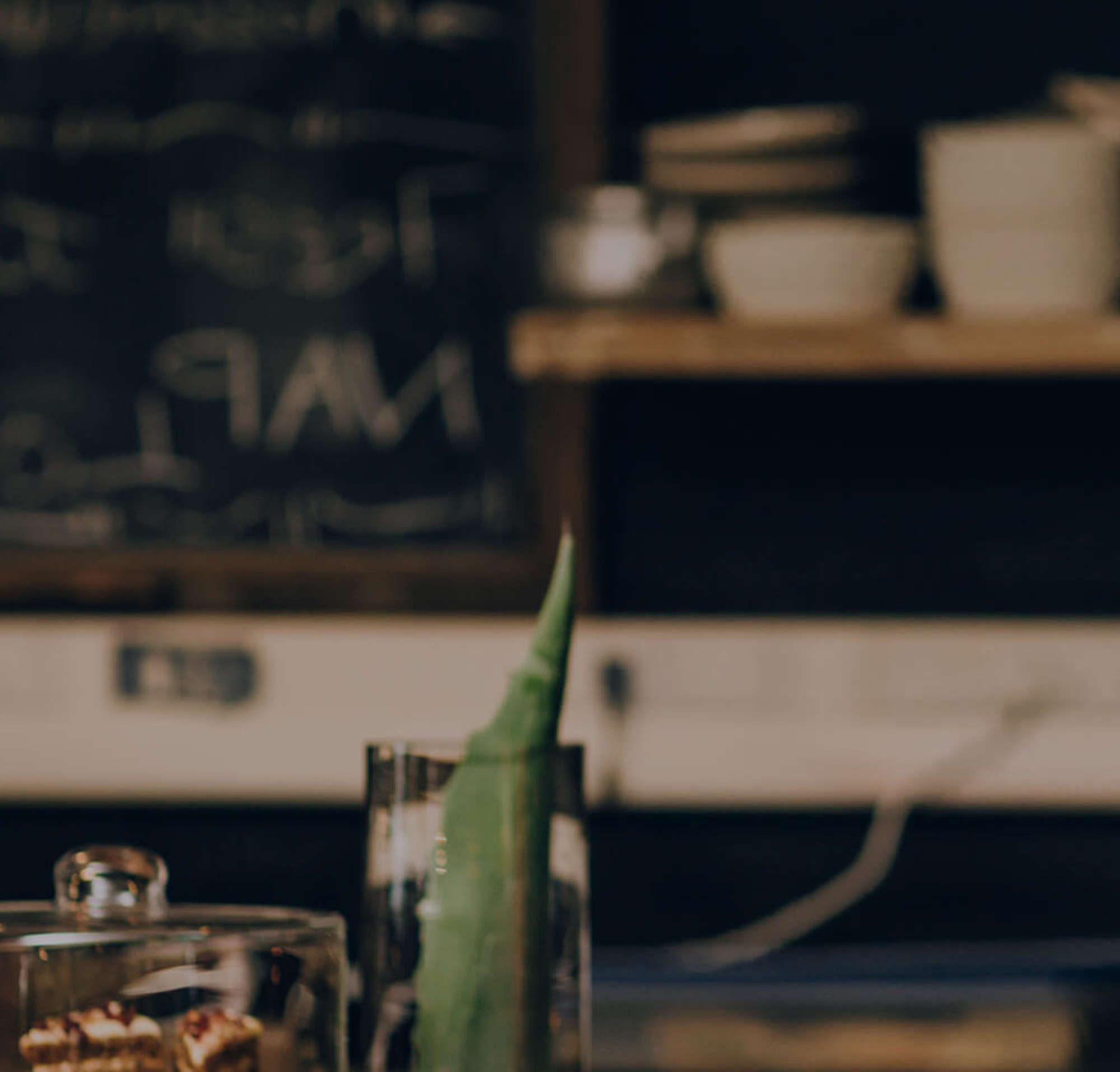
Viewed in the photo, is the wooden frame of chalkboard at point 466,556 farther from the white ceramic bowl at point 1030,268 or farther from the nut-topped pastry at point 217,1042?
the nut-topped pastry at point 217,1042

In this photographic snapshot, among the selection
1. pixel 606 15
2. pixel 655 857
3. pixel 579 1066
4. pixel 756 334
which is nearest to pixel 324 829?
pixel 655 857

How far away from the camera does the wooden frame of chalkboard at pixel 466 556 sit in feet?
5.40

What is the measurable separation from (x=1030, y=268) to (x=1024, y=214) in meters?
0.05

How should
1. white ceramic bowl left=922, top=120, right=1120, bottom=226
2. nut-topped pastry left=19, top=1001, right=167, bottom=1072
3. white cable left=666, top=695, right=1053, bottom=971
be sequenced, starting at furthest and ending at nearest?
white cable left=666, top=695, right=1053, bottom=971 → white ceramic bowl left=922, top=120, right=1120, bottom=226 → nut-topped pastry left=19, top=1001, right=167, bottom=1072

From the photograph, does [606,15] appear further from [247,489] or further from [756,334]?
[247,489]

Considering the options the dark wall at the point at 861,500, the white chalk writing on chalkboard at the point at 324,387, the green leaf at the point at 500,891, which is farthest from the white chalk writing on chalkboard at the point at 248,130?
the green leaf at the point at 500,891

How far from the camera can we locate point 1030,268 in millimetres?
1335

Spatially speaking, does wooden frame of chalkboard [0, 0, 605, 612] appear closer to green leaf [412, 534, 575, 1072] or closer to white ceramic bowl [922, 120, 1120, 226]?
white ceramic bowl [922, 120, 1120, 226]

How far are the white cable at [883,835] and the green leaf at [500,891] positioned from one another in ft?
3.68

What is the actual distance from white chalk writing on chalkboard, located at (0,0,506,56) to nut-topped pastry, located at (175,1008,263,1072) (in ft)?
4.34

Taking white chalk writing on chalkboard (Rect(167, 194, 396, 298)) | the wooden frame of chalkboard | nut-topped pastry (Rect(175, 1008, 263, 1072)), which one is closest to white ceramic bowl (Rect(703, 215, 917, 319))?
the wooden frame of chalkboard

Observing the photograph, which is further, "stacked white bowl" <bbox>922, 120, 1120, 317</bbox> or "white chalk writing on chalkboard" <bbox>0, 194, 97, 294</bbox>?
"white chalk writing on chalkboard" <bbox>0, 194, 97, 294</bbox>

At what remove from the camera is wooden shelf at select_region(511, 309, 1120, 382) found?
1336 millimetres

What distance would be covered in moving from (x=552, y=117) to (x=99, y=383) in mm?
535
